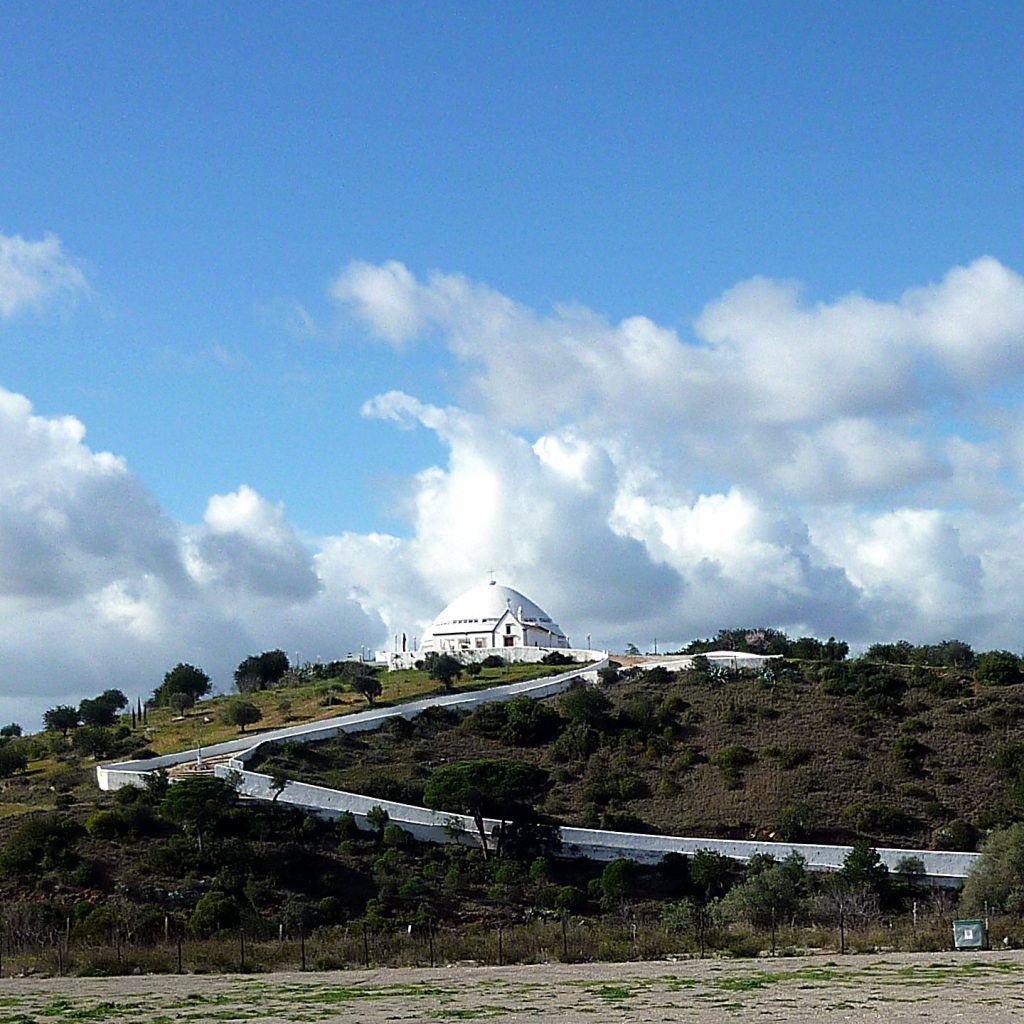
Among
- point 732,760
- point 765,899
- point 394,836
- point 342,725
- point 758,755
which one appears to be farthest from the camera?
point 342,725

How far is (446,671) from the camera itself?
266ft

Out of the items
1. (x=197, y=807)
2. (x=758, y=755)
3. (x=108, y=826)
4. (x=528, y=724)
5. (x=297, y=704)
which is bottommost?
(x=108, y=826)

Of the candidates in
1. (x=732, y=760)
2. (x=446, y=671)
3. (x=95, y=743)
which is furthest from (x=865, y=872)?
(x=95, y=743)

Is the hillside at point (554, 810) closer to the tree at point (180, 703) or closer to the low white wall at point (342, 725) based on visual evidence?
the tree at point (180, 703)

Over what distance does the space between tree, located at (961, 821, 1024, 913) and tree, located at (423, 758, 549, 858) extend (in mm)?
17113

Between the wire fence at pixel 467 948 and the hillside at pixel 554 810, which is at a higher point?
the hillside at pixel 554 810

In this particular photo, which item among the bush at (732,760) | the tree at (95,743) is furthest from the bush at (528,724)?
the tree at (95,743)

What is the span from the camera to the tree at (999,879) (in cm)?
3978

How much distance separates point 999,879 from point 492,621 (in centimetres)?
6343

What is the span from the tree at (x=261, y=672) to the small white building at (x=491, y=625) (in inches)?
397

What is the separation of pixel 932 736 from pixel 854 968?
40470 mm

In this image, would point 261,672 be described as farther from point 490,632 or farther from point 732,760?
point 732,760

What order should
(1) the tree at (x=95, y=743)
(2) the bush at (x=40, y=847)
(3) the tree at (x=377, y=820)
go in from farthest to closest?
(1) the tree at (x=95, y=743) → (3) the tree at (x=377, y=820) → (2) the bush at (x=40, y=847)

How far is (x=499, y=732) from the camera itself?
68.3m
